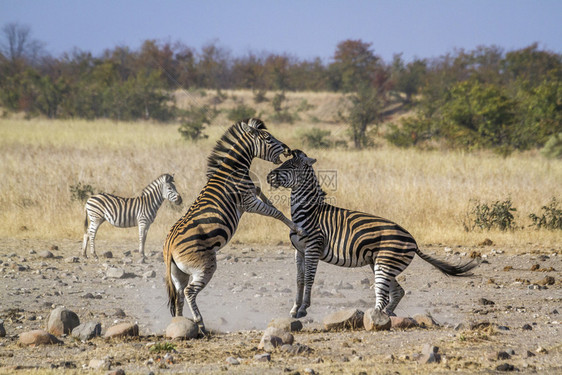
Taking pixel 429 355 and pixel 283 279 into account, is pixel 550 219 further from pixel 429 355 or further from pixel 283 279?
pixel 429 355

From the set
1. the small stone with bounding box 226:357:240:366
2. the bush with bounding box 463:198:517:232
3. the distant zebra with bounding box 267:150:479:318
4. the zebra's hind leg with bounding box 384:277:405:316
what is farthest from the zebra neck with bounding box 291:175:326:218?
the bush with bounding box 463:198:517:232

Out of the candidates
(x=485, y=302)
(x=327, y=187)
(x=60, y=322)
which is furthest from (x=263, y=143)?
(x=327, y=187)

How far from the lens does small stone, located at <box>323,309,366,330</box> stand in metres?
5.72

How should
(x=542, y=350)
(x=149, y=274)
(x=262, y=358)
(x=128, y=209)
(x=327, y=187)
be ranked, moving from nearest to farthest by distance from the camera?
1. (x=262, y=358)
2. (x=542, y=350)
3. (x=149, y=274)
4. (x=128, y=209)
5. (x=327, y=187)

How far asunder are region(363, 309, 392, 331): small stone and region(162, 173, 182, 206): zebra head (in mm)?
4978

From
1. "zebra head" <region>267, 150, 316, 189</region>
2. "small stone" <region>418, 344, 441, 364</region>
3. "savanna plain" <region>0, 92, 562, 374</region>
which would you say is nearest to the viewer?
"small stone" <region>418, 344, 441, 364</region>

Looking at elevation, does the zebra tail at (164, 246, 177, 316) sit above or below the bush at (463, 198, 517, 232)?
below

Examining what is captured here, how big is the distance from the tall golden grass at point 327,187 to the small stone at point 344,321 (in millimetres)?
5064

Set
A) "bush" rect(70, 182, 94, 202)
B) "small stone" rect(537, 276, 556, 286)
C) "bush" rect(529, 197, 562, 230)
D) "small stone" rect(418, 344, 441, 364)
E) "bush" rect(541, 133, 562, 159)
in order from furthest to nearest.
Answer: "bush" rect(541, 133, 562, 159)
"bush" rect(70, 182, 94, 202)
"bush" rect(529, 197, 562, 230)
"small stone" rect(537, 276, 556, 286)
"small stone" rect(418, 344, 441, 364)

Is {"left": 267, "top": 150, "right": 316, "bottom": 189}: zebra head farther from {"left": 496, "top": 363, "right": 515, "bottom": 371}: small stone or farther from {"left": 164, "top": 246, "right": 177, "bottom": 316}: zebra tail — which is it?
{"left": 496, "top": 363, "right": 515, "bottom": 371}: small stone

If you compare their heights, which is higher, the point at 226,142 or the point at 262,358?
the point at 226,142

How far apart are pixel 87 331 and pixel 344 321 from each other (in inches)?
91.9

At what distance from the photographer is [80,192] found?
12.8 meters

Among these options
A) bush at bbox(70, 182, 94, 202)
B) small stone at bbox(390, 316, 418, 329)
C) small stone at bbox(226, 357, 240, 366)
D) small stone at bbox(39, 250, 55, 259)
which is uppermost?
bush at bbox(70, 182, 94, 202)
